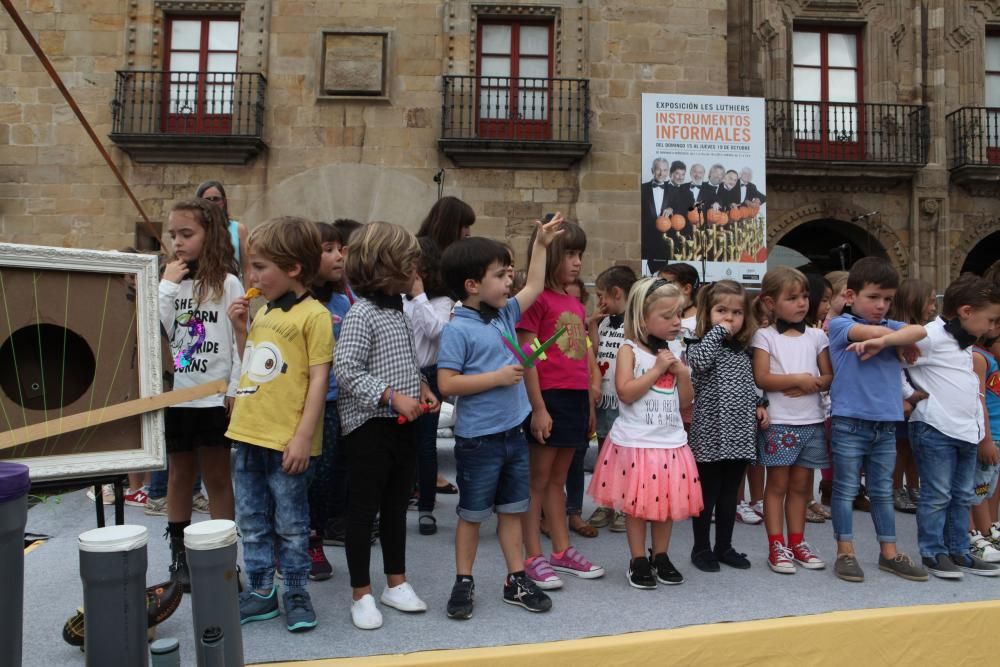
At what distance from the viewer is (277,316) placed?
2.68m

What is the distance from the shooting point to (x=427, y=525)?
3902mm

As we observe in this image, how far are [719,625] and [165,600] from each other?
77.8 inches

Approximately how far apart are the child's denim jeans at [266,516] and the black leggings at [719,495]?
1892 mm

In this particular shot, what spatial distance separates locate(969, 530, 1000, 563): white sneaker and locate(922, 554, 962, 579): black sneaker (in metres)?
0.42

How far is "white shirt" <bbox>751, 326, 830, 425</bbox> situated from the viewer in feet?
11.5

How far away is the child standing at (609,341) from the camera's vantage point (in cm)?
426

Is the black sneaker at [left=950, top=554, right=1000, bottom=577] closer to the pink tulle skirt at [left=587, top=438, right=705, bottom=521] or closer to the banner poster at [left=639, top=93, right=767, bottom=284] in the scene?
the pink tulle skirt at [left=587, top=438, right=705, bottom=521]

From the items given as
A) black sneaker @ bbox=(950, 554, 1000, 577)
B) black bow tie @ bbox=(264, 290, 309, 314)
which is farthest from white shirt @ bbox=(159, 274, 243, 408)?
black sneaker @ bbox=(950, 554, 1000, 577)

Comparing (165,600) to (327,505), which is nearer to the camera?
(165,600)

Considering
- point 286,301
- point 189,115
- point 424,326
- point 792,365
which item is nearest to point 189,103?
point 189,115

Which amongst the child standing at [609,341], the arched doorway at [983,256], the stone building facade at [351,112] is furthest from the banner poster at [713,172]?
the arched doorway at [983,256]

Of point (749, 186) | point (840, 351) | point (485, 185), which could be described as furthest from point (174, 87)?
point (840, 351)

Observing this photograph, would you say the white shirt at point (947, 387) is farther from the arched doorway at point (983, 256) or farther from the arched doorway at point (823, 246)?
the arched doorway at point (983, 256)

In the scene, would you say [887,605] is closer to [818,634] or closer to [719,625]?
[818,634]
